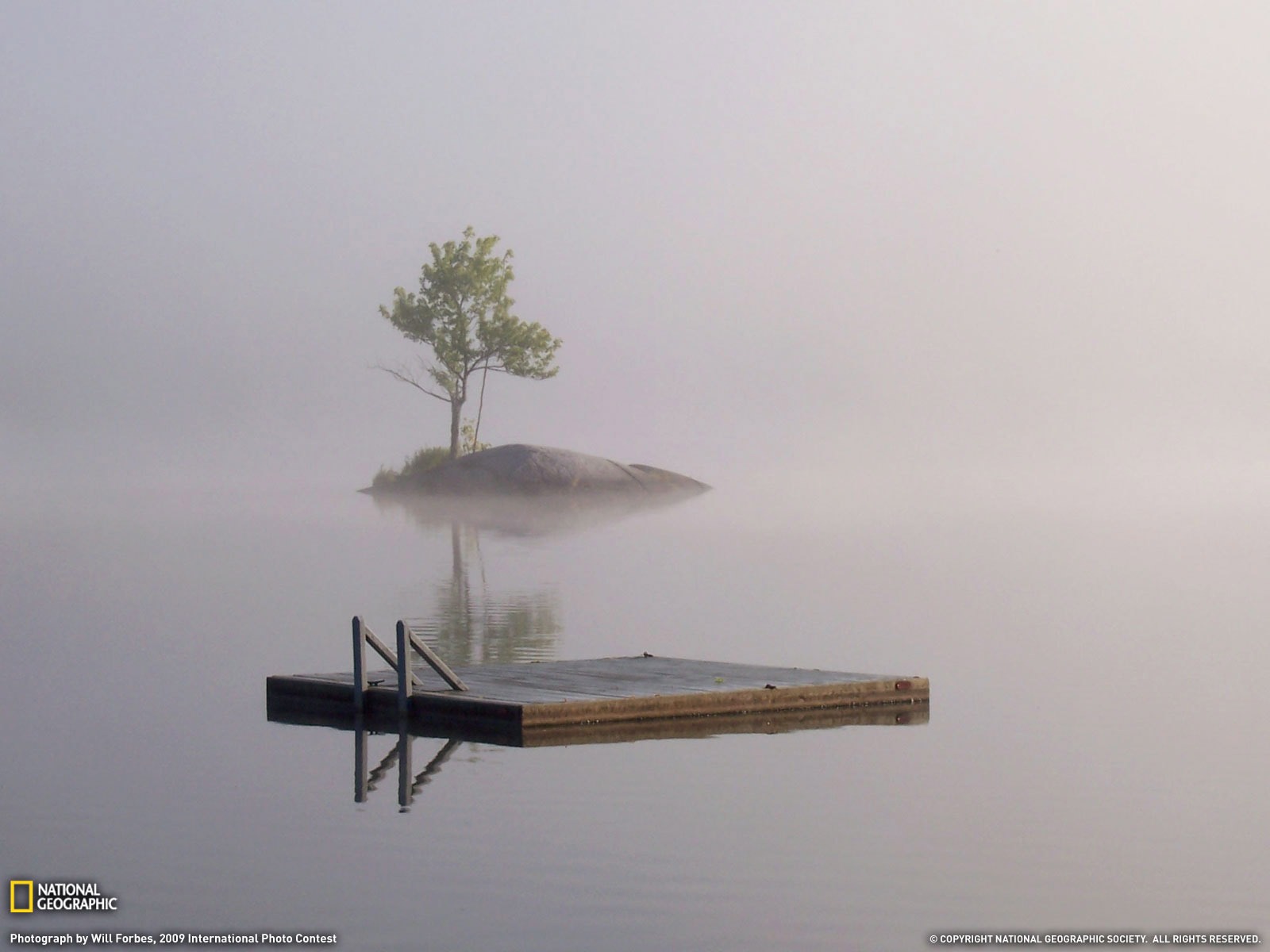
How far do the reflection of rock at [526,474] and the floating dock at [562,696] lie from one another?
155ft

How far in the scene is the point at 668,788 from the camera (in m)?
14.0

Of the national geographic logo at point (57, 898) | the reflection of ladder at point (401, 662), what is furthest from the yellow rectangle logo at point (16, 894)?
the reflection of ladder at point (401, 662)

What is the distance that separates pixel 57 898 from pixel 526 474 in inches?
2179

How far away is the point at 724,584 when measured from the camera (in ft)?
118

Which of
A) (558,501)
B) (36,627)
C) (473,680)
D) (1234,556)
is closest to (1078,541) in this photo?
(1234,556)

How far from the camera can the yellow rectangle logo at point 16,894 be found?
10828 mm

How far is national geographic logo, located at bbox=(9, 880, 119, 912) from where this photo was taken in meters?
10.8

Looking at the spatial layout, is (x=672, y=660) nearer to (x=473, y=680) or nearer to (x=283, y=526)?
(x=473, y=680)

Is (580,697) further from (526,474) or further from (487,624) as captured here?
(526,474)

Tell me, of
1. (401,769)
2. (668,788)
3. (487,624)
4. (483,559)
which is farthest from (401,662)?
(483,559)

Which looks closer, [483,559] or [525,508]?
[483,559]

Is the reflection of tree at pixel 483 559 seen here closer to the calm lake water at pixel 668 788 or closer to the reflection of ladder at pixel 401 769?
the calm lake water at pixel 668 788

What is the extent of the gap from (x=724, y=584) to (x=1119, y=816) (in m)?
22.8

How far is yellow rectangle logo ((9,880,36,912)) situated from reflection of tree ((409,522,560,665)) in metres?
10.8
